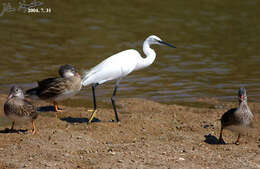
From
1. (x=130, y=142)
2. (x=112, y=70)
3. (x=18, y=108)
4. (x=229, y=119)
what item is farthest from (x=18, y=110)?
(x=229, y=119)

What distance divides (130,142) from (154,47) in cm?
949

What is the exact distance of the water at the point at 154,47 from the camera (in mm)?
13133

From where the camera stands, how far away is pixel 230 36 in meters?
19.0

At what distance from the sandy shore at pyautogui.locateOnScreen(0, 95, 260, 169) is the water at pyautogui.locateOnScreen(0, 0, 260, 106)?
164cm

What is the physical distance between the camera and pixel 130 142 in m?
8.41

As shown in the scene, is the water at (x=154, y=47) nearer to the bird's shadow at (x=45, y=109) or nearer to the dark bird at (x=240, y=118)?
the bird's shadow at (x=45, y=109)

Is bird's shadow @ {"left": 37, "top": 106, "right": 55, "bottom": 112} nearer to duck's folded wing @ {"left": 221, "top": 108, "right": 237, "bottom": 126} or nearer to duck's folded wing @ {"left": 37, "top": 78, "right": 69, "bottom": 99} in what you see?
duck's folded wing @ {"left": 37, "top": 78, "right": 69, "bottom": 99}

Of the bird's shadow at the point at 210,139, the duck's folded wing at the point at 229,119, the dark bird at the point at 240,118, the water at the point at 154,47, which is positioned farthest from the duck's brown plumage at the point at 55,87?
the dark bird at the point at 240,118

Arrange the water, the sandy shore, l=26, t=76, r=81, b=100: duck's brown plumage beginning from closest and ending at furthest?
the sandy shore
l=26, t=76, r=81, b=100: duck's brown plumage
the water

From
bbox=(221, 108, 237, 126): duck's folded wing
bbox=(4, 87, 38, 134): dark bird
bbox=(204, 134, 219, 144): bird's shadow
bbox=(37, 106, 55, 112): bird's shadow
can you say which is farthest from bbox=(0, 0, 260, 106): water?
bbox=(221, 108, 237, 126): duck's folded wing

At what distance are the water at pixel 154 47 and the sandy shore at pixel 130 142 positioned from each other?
64.7 inches

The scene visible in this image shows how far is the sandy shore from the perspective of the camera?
23.2ft

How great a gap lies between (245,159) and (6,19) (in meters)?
15.5

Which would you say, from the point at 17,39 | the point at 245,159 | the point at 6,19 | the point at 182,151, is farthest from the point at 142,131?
the point at 6,19
